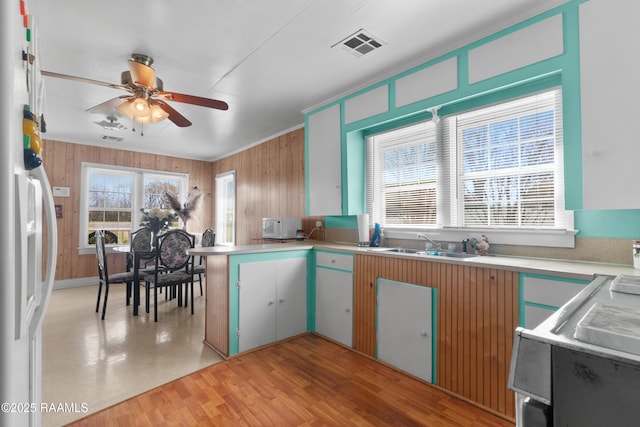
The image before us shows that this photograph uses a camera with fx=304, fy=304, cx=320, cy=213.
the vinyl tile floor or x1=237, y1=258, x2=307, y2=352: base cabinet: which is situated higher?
x1=237, y1=258, x2=307, y2=352: base cabinet

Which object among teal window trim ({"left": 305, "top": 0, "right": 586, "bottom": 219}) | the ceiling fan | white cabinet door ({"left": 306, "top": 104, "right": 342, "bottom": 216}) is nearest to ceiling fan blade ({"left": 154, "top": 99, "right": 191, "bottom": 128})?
the ceiling fan

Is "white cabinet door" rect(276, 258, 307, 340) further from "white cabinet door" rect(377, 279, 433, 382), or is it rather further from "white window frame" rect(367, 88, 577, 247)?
"white window frame" rect(367, 88, 577, 247)

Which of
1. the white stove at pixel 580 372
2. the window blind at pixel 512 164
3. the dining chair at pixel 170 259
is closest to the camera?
the white stove at pixel 580 372

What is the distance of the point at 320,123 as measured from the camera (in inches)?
143

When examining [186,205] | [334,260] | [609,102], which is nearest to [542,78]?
[609,102]

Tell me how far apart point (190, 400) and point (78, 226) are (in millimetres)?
4801

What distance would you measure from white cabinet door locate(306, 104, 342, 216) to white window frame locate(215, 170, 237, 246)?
2.97m

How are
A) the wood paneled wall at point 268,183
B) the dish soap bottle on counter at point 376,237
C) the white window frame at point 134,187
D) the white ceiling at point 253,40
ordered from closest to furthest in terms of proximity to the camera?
the white ceiling at point 253,40 < the dish soap bottle on counter at point 376,237 < the wood paneled wall at point 268,183 < the white window frame at point 134,187

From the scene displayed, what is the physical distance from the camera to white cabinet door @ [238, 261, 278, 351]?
108 inches

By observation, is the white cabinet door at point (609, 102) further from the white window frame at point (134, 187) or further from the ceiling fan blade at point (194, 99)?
the white window frame at point (134, 187)

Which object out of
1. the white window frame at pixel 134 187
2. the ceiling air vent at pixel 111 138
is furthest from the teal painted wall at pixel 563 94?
the white window frame at pixel 134 187

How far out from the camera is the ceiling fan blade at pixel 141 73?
245 centimetres

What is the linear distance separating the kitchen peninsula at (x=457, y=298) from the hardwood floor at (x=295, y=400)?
0.18m

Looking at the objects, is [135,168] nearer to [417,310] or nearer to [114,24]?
[114,24]
